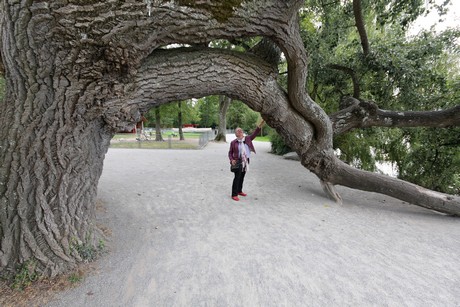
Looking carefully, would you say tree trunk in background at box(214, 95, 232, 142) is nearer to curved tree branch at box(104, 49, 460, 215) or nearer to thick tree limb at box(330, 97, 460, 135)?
thick tree limb at box(330, 97, 460, 135)

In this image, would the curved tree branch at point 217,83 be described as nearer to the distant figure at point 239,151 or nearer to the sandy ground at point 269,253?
the distant figure at point 239,151

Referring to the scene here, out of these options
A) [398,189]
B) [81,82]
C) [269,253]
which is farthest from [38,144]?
[398,189]

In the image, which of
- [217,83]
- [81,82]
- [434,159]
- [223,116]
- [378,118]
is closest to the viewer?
[81,82]

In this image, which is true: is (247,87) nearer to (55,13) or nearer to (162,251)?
(55,13)

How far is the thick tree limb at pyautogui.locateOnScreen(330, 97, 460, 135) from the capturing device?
4926 millimetres

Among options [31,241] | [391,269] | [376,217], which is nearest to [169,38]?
[31,241]

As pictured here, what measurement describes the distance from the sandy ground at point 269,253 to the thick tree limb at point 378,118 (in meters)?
1.95

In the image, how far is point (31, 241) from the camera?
2314 mm

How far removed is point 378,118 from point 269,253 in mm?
4360

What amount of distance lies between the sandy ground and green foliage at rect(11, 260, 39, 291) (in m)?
0.43

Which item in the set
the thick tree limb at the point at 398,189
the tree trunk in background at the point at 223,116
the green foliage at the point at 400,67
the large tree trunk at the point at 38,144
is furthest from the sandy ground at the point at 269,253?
the tree trunk in background at the point at 223,116

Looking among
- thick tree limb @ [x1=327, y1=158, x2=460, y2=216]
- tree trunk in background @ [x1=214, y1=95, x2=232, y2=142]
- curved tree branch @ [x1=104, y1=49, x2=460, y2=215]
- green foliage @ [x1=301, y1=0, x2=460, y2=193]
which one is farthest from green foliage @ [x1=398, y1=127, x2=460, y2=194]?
tree trunk in background @ [x1=214, y1=95, x2=232, y2=142]

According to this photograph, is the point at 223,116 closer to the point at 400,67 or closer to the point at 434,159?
the point at 434,159

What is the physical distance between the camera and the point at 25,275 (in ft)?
7.36
